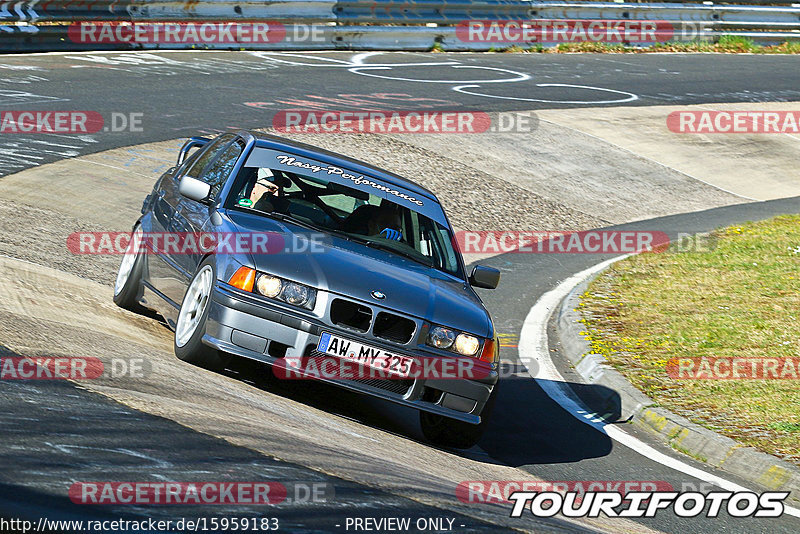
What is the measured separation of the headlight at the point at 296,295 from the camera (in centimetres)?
643

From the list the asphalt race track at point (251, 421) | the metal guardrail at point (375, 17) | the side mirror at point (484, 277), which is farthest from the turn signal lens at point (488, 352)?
the metal guardrail at point (375, 17)

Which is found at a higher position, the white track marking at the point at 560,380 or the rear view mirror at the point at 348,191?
the rear view mirror at the point at 348,191

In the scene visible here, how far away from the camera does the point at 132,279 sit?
8.09 m

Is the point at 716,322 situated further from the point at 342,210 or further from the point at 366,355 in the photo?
the point at 366,355

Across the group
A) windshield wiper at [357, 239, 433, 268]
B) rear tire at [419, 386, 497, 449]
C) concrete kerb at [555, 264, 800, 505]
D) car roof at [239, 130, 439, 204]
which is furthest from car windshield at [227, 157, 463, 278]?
concrete kerb at [555, 264, 800, 505]

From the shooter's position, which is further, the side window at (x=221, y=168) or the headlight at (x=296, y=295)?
the side window at (x=221, y=168)

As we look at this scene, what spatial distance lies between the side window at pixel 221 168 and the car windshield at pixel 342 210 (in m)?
0.20

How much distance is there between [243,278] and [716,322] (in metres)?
5.38

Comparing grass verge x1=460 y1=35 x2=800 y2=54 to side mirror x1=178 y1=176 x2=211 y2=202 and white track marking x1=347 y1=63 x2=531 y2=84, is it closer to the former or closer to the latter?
white track marking x1=347 y1=63 x2=531 y2=84

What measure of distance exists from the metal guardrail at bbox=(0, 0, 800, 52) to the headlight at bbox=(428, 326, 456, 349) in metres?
15.4

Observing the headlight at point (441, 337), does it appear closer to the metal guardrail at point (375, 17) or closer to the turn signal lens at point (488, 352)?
the turn signal lens at point (488, 352)

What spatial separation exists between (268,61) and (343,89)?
308 cm

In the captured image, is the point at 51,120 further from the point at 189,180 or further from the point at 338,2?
the point at 338,2

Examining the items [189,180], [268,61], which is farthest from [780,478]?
[268,61]
